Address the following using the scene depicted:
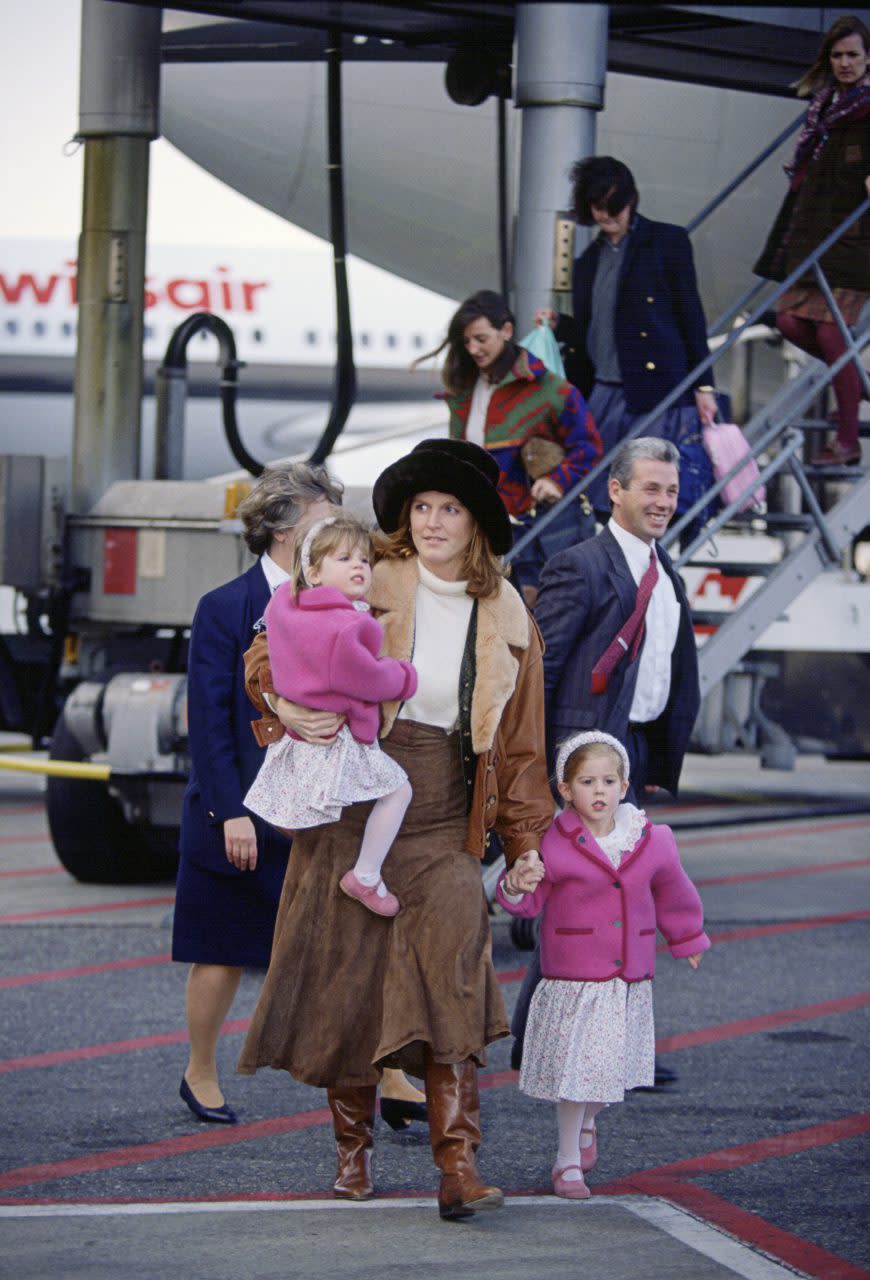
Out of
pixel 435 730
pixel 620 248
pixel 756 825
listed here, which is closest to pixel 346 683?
pixel 435 730

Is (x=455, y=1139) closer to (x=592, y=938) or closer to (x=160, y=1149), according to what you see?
(x=592, y=938)

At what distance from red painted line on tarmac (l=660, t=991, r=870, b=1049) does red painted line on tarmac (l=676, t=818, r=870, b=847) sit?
4.53 m

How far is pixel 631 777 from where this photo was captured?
5.89m

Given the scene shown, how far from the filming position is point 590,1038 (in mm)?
4879

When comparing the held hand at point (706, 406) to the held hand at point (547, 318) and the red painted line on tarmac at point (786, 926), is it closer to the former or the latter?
the held hand at point (547, 318)

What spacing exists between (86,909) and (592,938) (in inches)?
194

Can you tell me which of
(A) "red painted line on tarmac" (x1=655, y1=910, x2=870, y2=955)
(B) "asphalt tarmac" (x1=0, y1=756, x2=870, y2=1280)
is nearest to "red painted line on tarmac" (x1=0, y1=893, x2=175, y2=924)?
(B) "asphalt tarmac" (x1=0, y1=756, x2=870, y2=1280)

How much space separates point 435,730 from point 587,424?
308 cm

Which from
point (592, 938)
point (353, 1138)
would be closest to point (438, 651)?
point (592, 938)

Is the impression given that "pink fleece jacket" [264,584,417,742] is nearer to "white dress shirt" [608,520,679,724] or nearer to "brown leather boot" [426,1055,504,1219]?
"brown leather boot" [426,1055,504,1219]

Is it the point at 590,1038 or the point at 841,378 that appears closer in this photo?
the point at 590,1038

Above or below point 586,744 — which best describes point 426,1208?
below

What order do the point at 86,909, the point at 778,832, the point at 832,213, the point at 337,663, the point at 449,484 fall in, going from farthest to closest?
the point at 778,832
the point at 86,909
the point at 832,213
the point at 449,484
the point at 337,663

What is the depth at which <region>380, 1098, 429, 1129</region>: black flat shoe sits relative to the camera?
18.4 feet
